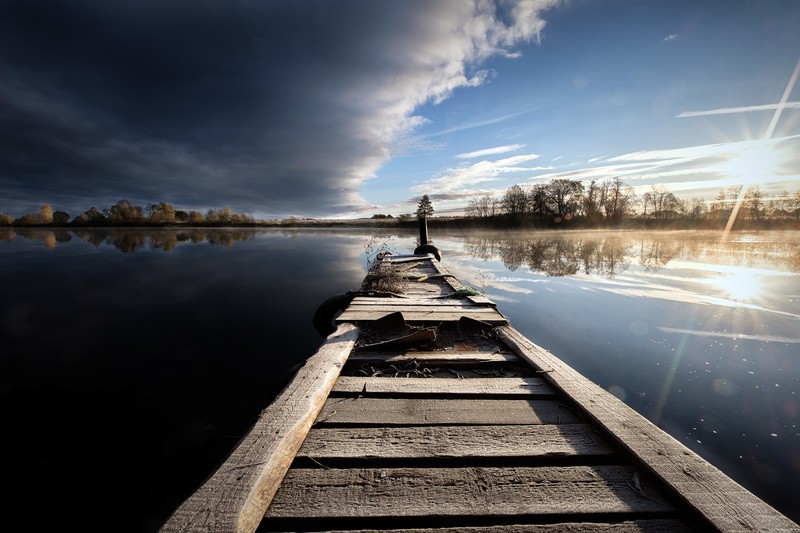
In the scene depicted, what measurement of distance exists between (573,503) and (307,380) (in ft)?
6.35

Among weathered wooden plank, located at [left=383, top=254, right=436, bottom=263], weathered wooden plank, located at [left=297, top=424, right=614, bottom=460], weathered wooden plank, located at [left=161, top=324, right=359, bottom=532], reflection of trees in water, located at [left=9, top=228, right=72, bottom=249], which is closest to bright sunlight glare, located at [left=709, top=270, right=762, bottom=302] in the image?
weathered wooden plank, located at [left=383, top=254, right=436, bottom=263]

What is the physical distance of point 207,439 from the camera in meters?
4.07

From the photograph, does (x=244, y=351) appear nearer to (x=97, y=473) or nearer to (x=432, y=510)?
(x=97, y=473)

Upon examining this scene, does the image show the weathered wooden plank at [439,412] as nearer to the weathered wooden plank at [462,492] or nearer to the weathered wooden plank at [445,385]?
the weathered wooden plank at [445,385]

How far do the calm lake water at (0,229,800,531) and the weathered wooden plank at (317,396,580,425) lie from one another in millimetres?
1718

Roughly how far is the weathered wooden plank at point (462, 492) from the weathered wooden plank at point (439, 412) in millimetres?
454

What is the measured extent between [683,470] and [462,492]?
1172mm

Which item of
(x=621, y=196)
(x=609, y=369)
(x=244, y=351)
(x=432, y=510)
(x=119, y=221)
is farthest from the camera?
(x=119, y=221)

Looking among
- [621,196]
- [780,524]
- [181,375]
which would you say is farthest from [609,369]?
[621,196]

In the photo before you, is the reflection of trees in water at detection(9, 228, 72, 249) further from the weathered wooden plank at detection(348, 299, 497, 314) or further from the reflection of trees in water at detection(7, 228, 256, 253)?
the weathered wooden plank at detection(348, 299, 497, 314)

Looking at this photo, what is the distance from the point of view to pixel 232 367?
5.84 m

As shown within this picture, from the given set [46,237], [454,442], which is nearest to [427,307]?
[454,442]

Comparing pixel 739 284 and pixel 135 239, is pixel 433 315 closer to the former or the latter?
pixel 739 284

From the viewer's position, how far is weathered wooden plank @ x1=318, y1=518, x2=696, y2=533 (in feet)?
4.44
